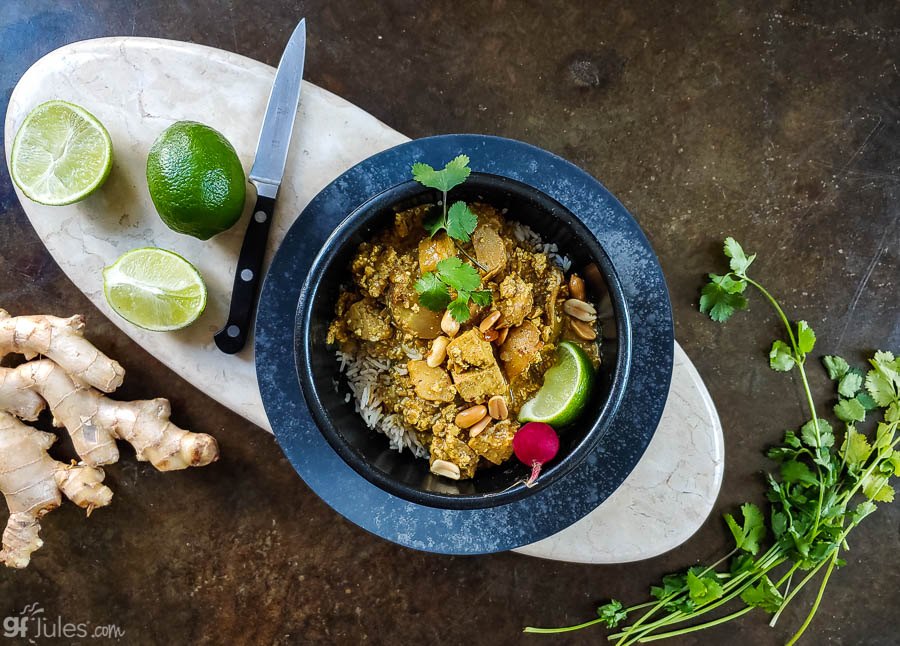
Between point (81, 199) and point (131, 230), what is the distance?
0.57 ft

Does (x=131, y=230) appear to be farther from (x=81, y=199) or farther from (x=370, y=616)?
(x=370, y=616)

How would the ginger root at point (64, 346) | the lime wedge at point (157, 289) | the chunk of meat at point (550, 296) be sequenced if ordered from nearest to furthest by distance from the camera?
the chunk of meat at point (550, 296) → the lime wedge at point (157, 289) → the ginger root at point (64, 346)

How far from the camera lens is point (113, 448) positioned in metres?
2.18

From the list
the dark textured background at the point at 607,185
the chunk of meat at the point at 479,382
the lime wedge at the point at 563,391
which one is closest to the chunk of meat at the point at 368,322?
the chunk of meat at the point at 479,382

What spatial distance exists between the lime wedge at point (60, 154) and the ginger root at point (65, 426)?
456mm

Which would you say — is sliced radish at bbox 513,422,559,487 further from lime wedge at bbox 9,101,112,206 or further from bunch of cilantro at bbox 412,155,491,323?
lime wedge at bbox 9,101,112,206

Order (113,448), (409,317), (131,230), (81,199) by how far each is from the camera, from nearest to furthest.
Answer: (409,317) → (81,199) → (131,230) → (113,448)

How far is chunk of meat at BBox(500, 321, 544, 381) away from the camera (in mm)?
1663

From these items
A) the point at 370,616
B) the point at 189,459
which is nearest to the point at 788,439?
the point at 370,616

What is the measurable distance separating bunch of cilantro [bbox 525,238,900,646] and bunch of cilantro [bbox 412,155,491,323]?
1.17 meters

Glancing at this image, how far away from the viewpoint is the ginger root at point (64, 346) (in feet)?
6.73

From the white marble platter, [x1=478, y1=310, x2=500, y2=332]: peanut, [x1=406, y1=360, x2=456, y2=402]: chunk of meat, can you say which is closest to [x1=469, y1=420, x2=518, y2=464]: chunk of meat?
[x1=406, y1=360, x2=456, y2=402]: chunk of meat

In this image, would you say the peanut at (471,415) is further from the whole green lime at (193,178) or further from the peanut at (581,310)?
the whole green lime at (193,178)

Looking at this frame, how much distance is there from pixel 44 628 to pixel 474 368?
2.13 m
